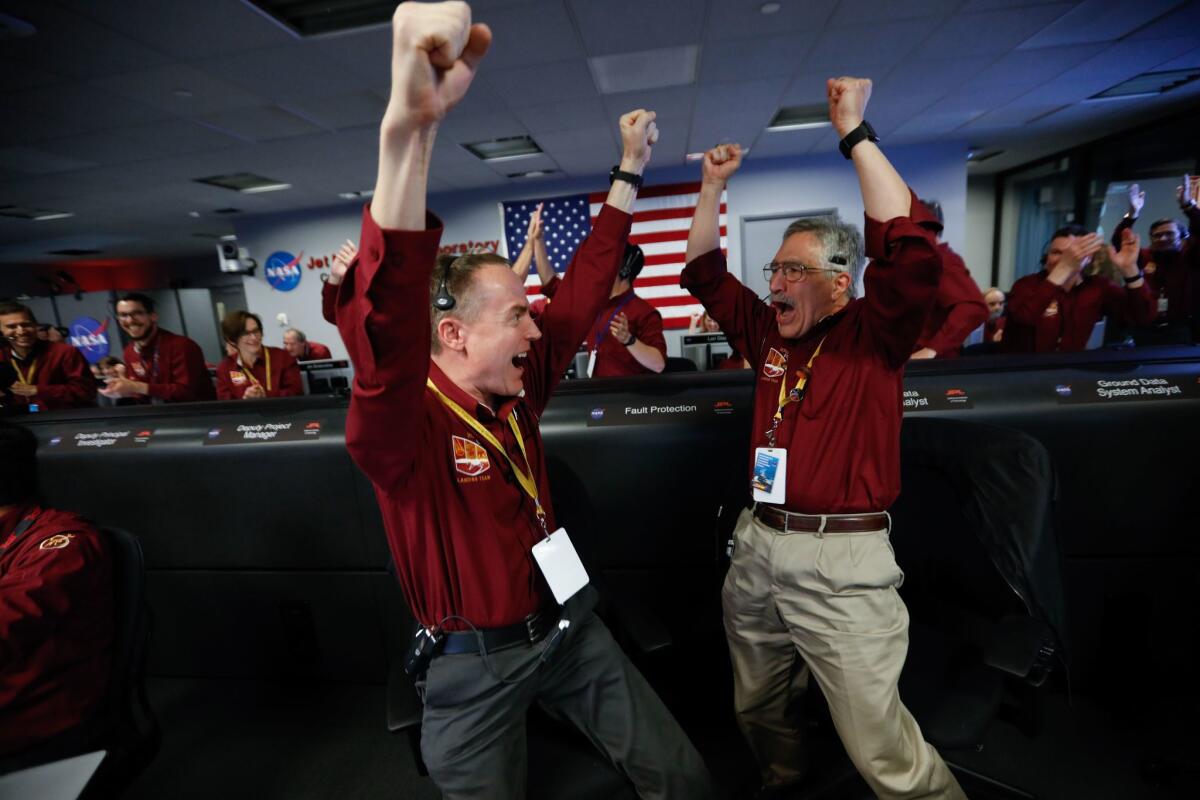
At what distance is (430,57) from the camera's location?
0.56 meters

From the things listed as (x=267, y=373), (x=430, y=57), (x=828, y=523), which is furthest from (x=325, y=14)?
(x=828, y=523)

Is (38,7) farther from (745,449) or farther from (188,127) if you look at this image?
(745,449)

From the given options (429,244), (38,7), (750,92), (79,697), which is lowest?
(79,697)

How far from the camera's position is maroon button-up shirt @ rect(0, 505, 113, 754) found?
116cm

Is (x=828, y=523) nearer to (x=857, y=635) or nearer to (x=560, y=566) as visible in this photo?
(x=857, y=635)

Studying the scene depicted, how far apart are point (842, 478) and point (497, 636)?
0.80m

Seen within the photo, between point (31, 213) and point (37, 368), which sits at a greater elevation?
point (31, 213)

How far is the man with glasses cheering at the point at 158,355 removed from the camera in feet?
10.3

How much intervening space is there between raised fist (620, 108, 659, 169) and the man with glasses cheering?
3.11 metres

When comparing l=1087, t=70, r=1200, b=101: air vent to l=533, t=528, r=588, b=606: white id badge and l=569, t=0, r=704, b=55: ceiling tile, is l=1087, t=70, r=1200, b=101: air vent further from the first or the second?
l=533, t=528, r=588, b=606: white id badge

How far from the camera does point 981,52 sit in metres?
3.80

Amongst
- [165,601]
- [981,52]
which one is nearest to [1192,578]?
[165,601]

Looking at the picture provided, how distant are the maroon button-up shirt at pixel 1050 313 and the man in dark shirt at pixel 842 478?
222 cm

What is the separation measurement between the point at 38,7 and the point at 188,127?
1.81 metres
